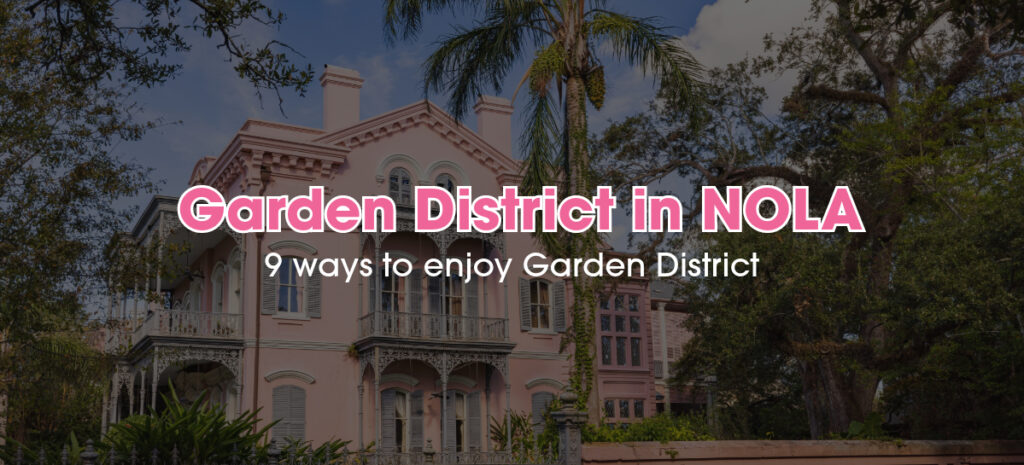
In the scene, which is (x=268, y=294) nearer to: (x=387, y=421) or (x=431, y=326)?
(x=431, y=326)

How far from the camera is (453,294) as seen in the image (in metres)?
25.6

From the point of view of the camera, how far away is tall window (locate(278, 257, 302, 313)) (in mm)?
23380

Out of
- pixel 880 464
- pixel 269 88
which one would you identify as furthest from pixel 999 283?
pixel 269 88

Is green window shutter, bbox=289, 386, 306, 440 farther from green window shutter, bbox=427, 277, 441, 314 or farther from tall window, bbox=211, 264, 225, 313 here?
green window shutter, bbox=427, 277, 441, 314

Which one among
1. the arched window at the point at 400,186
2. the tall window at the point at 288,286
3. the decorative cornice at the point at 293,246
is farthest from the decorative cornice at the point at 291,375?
the arched window at the point at 400,186

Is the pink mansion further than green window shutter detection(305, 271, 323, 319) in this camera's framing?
No

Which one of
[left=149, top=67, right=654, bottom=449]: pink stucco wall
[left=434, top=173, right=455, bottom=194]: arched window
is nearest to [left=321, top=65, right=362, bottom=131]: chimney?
[left=149, top=67, right=654, bottom=449]: pink stucco wall

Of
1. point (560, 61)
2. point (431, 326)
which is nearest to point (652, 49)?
point (560, 61)

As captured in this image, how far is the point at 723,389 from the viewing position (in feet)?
85.8

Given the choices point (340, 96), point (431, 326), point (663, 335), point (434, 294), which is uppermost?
point (340, 96)

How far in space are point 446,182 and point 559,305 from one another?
4746mm

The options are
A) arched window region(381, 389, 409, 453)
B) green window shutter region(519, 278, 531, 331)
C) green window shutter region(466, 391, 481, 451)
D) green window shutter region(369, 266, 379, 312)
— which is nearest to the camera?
arched window region(381, 389, 409, 453)

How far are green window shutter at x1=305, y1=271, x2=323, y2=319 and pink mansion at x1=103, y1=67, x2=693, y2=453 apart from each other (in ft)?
0.12

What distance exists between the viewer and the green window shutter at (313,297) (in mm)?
23391
